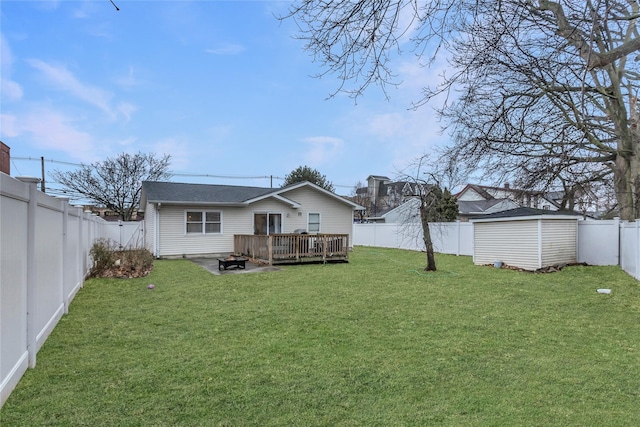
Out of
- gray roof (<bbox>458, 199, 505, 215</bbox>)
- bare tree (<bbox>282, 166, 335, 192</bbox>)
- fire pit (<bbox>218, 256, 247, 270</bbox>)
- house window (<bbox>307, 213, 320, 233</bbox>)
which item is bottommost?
fire pit (<bbox>218, 256, 247, 270</bbox>)

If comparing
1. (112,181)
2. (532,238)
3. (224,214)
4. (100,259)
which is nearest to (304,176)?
(112,181)

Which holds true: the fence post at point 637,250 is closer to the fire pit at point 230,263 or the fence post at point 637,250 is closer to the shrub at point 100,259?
the fire pit at point 230,263

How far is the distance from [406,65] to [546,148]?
832 centimetres

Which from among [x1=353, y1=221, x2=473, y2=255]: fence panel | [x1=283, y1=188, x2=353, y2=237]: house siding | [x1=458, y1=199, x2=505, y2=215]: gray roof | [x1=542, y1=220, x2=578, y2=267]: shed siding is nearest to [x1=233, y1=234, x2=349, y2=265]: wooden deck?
[x1=283, y1=188, x2=353, y2=237]: house siding

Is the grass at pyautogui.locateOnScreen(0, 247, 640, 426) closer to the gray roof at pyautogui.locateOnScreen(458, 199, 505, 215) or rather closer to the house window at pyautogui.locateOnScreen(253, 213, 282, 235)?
the house window at pyautogui.locateOnScreen(253, 213, 282, 235)

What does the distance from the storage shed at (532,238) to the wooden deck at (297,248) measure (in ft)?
18.0

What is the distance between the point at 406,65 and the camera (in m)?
4.22

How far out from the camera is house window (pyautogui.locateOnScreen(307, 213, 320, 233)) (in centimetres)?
1753

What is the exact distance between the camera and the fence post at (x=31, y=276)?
3.43 meters

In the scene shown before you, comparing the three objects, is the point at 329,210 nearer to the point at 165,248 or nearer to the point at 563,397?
the point at 165,248

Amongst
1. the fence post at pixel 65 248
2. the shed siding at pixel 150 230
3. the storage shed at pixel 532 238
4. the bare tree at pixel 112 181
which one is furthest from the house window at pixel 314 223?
the bare tree at pixel 112 181

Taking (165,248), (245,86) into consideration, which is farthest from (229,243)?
(245,86)

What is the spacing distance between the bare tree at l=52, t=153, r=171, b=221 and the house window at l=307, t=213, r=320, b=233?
12.7 m

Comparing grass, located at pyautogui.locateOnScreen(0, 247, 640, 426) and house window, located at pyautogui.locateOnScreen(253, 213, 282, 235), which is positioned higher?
house window, located at pyautogui.locateOnScreen(253, 213, 282, 235)
